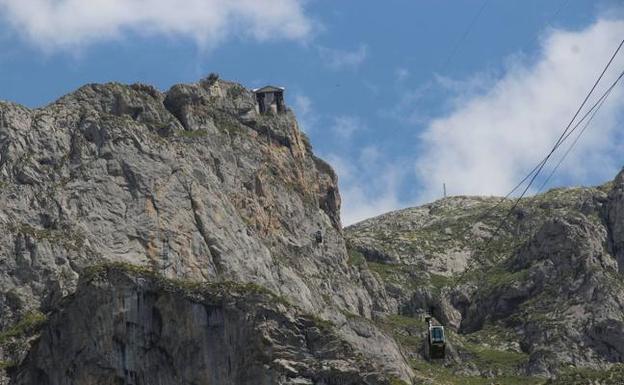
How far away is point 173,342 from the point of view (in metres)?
189

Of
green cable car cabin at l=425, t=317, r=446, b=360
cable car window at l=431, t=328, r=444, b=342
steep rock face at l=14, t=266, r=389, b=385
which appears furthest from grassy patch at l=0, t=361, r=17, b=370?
green cable car cabin at l=425, t=317, r=446, b=360

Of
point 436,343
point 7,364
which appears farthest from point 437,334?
point 7,364

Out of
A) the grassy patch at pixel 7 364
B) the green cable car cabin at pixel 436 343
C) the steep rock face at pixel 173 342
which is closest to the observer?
the green cable car cabin at pixel 436 343

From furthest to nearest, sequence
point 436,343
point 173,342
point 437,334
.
Answer: point 173,342, point 437,334, point 436,343

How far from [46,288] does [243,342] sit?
27.8 metres

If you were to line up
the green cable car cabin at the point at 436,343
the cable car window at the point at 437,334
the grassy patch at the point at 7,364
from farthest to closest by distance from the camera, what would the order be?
the grassy patch at the point at 7,364 < the cable car window at the point at 437,334 < the green cable car cabin at the point at 436,343

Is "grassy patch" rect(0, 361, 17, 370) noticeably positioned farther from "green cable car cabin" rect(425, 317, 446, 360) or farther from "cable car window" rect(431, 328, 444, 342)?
"green cable car cabin" rect(425, 317, 446, 360)

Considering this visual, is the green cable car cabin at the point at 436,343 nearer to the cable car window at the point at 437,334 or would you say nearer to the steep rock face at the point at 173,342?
the cable car window at the point at 437,334

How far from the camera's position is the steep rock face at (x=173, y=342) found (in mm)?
185500

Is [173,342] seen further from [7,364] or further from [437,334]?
[437,334]

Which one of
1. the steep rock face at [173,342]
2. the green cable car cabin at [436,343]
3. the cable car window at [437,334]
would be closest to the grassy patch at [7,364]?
the steep rock face at [173,342]

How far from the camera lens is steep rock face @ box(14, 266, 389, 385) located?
185500mm

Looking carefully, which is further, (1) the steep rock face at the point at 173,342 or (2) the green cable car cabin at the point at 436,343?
(1) the steep rock face at the point at 173,342

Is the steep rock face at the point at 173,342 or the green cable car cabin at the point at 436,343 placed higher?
the steep rock face at the point at 173,342
